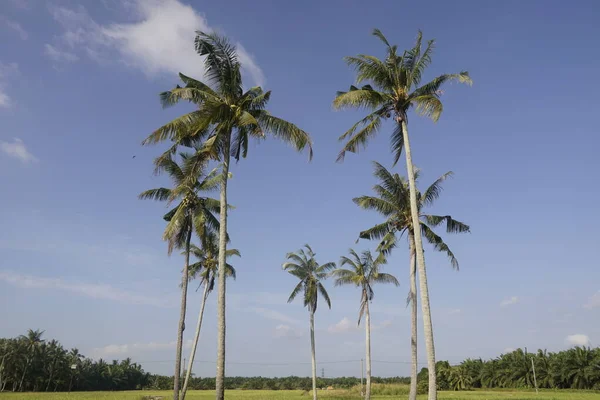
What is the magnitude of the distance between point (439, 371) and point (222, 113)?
79.8 meters

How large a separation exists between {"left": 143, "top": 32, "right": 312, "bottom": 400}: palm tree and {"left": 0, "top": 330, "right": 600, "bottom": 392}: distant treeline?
200ft

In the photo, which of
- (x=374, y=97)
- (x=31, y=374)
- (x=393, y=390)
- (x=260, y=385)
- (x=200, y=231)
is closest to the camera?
(x=374, y=97)

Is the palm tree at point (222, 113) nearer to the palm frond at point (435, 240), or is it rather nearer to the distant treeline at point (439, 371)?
the palm frond at point (435, 240)

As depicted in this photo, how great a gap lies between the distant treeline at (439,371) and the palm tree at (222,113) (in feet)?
200

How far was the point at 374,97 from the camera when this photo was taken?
19.5 m

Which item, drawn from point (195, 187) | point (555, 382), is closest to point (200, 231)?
point (195, 187)

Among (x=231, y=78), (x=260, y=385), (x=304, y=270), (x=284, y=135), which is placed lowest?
(x=260, y=385)

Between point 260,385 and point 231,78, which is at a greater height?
point 231,78

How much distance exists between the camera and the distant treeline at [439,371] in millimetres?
64250

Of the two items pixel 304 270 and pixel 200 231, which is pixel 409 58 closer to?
pixel 200 231

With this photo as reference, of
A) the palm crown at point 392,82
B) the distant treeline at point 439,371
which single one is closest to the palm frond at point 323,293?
the palm crown at point 392,82

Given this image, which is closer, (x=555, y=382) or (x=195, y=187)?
(x=195, y=187)

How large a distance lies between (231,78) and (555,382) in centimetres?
7136

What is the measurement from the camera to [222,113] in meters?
16.9
